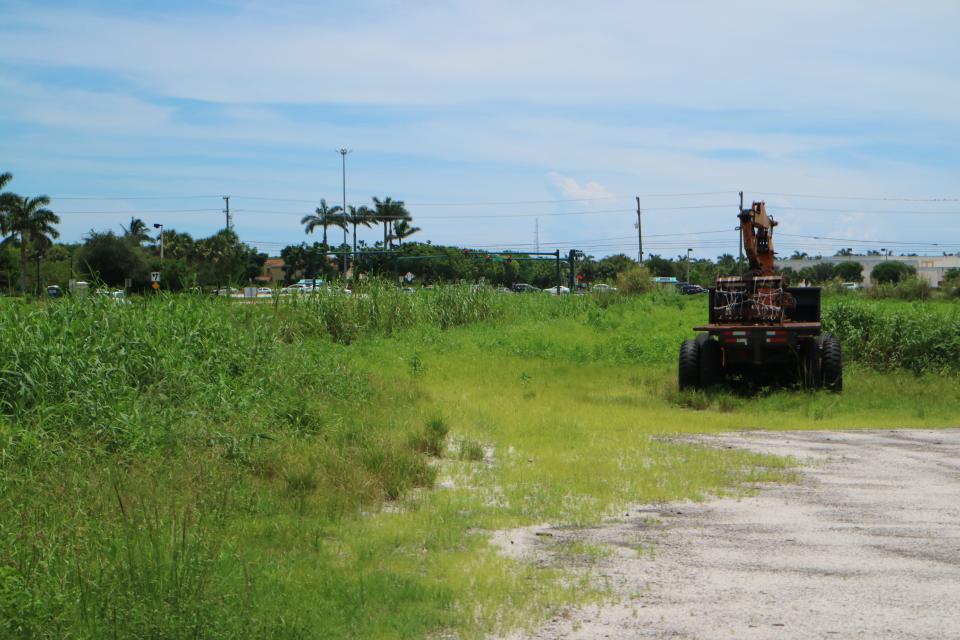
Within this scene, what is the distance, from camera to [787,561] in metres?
7.28

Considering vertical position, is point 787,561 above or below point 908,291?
below

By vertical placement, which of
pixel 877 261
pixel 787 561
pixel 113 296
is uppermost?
pixel 877 261

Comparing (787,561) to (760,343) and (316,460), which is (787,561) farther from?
(760,343)

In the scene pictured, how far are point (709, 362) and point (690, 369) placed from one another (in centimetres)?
39

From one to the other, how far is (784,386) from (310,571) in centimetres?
1410

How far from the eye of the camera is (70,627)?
209 inches

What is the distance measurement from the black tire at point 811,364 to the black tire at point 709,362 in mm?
1533

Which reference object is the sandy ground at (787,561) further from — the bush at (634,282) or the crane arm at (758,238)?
the bush at (634,282)

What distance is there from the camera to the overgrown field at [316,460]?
5895mm

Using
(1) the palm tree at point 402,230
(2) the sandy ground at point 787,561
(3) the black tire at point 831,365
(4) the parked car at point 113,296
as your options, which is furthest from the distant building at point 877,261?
(2) the sandy ground at point 787,561

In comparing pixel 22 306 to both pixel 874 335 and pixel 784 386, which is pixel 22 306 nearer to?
pixel 784 386

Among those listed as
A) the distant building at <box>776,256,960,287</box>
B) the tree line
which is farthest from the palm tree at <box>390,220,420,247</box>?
the distant building at <box>776,256,960,287</box>

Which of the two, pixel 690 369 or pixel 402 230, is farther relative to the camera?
pixel 402 230

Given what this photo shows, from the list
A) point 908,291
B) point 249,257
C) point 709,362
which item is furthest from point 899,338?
point 249,257
